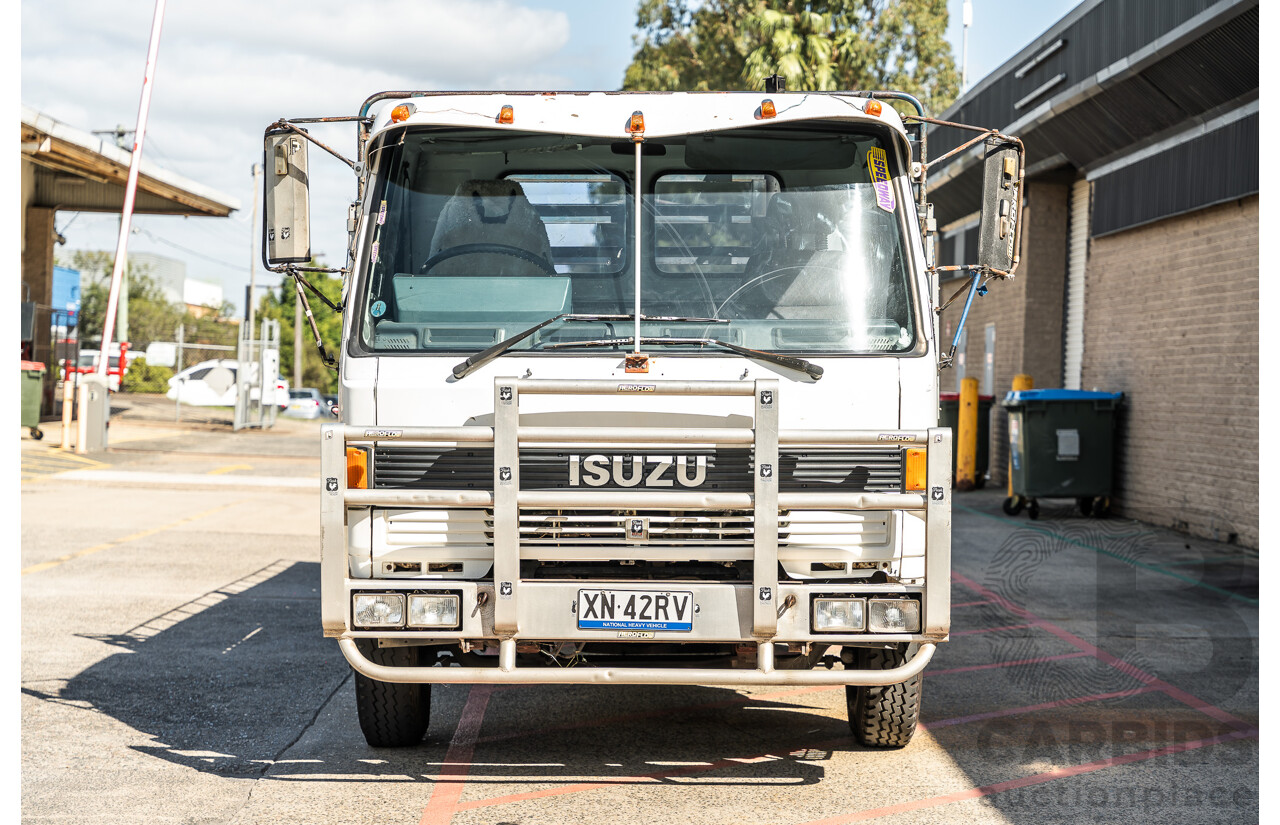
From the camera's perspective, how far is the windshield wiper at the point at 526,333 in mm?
4621

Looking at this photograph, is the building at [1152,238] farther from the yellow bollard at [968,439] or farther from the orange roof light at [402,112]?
the orange roof light at [402,112]

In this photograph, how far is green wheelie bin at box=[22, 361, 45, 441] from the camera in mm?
20219

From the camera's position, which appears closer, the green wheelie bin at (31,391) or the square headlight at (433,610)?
the square headlight at (433,610)

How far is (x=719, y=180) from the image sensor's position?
5105 mm

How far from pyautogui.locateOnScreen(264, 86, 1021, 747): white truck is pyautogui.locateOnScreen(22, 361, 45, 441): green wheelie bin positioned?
57.3ft

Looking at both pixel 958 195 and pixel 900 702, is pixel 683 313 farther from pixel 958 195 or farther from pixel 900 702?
pixel 958 195

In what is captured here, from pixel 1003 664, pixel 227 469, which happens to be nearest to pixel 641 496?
pixel 1003 664

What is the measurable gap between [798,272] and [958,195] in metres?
15.8

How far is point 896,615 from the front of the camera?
14.6ft

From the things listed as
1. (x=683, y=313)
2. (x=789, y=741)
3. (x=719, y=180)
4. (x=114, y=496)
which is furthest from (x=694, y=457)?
(x=114, y=496)

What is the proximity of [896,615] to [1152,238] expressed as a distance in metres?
10.2

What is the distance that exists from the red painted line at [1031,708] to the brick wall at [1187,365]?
16.7 ft

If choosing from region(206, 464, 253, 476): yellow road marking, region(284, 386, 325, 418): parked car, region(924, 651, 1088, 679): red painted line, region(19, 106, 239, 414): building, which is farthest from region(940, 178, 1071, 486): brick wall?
region(284, 386, 325, 418): parked car

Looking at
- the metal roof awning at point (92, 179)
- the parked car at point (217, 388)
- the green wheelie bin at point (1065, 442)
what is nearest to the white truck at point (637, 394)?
the green wheelie bin at point (1065, 442)
